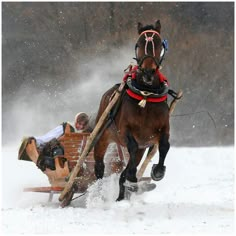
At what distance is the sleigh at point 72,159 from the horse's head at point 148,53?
166cm

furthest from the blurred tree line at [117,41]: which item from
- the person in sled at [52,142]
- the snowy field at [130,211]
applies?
the person in sled at [52,142]

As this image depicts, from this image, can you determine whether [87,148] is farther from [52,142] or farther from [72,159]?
[52,142]

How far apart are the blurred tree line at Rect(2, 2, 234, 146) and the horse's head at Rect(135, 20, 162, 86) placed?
11.5 m

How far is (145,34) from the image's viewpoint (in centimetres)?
567

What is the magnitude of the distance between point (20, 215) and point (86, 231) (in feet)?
3.58

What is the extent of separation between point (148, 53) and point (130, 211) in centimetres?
156

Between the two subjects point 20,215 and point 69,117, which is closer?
point 20,215

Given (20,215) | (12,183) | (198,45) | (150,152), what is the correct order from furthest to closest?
(198,45)
(12,183)
(150,152)
(20,215)

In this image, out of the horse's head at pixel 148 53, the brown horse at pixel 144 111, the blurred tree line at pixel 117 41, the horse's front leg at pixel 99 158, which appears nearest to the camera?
the horse's head at pixel 148 53

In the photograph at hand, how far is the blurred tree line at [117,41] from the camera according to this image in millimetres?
17562

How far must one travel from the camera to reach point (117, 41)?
1719 centimetres

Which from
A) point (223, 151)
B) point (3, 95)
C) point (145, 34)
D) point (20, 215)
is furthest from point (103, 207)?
point (3, 95)

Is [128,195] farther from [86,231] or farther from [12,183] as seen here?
[12,183]

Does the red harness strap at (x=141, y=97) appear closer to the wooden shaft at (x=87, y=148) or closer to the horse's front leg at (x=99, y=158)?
the wooden shaft at (x=87, y=148)
